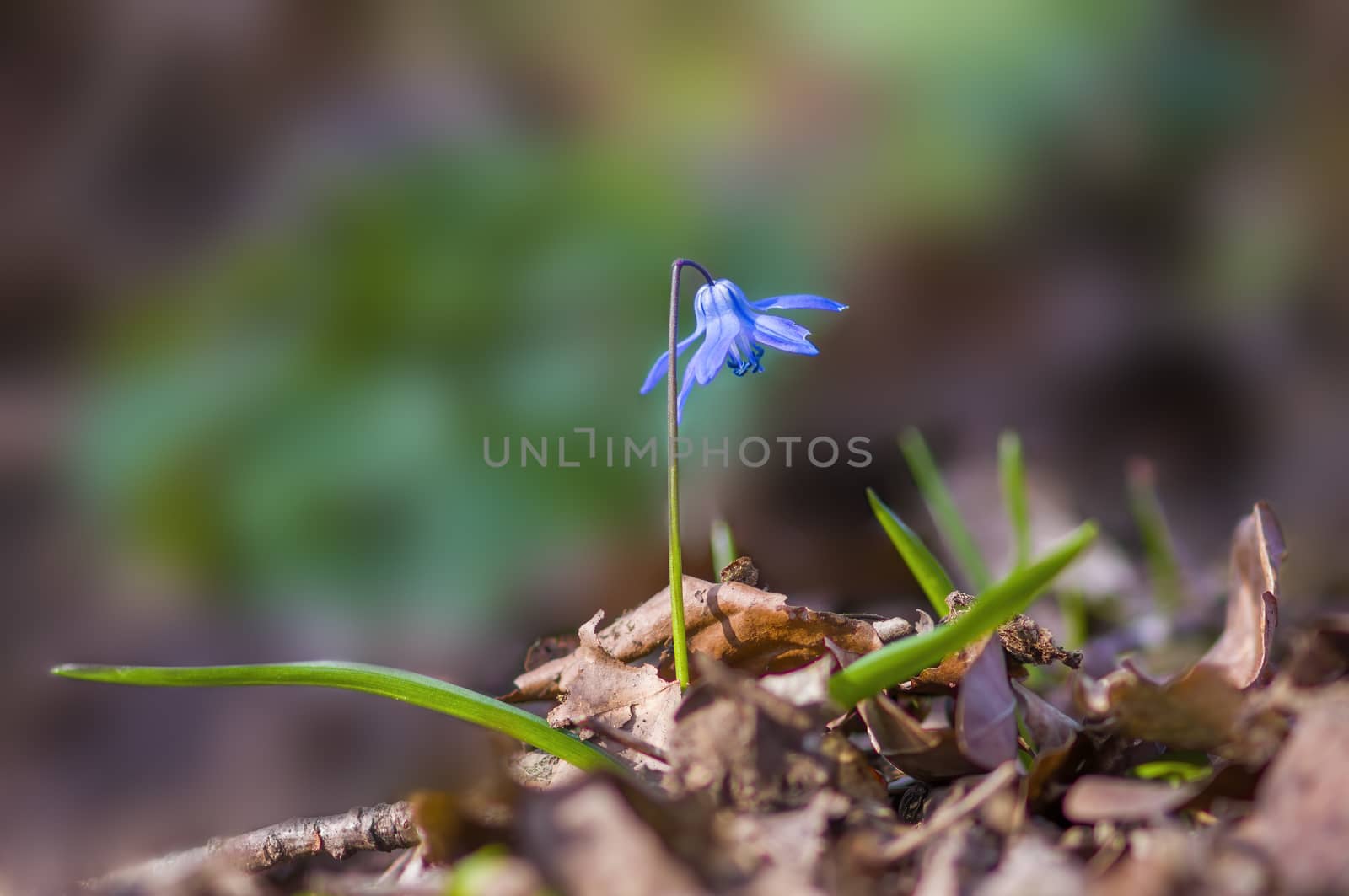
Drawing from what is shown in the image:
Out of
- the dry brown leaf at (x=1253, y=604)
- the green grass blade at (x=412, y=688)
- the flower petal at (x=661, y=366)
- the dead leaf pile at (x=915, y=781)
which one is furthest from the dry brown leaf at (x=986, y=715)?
the flower petal at (x=661, y=366)

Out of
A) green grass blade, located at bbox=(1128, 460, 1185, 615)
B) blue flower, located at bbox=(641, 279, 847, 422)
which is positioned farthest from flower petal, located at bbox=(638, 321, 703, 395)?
green grass blade, located at bbox=(1128, 460, 1185, 615)

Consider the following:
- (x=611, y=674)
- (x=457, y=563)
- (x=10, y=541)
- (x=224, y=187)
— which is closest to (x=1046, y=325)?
(x=457, y=563)

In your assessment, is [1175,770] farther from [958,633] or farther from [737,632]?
[737,632]

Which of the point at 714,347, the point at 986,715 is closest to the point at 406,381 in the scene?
the point at 714,347

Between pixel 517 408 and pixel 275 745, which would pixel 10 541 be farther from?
pixel 517 408

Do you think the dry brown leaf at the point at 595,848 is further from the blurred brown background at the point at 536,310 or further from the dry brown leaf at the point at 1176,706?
the blurred brown background at the point at 536,310

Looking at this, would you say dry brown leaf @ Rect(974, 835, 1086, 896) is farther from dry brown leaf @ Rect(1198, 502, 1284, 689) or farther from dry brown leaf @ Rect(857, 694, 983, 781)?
dry brown leaf @ Rect(1198, 502, 1284, 689)
